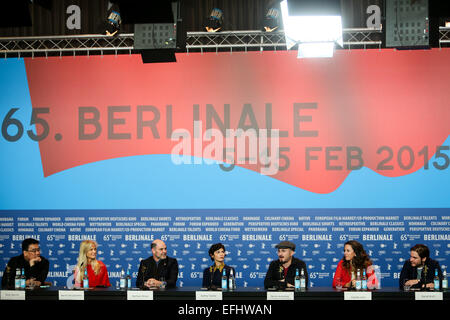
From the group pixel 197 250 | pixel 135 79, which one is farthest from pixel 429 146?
pixel 135 79

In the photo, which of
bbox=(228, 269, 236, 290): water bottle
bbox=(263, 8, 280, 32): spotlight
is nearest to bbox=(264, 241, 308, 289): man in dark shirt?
bbox=(228, 269, 236, 290): water bottle

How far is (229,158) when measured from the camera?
6.14 m

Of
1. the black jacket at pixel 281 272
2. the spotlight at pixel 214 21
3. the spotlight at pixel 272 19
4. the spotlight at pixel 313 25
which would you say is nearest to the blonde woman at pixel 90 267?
the black jacket at pixel 281 272

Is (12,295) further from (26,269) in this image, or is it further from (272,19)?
(272,19)

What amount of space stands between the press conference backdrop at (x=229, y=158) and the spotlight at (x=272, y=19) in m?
0.36

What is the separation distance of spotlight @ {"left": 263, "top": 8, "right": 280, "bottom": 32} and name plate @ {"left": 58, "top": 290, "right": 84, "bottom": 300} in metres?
3.36

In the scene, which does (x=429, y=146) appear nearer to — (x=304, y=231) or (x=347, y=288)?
(x=304, y=231)

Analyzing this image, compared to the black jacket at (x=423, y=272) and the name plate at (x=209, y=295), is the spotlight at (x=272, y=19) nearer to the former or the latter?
the black jacket at (x=423, y=272)

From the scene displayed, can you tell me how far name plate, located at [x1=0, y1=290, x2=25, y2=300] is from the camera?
13.9 ft

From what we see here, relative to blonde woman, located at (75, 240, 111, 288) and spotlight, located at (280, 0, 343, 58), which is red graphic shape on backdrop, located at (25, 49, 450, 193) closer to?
spotlight, located at (280, 0, 343, 58)

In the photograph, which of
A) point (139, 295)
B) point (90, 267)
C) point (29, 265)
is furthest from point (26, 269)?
point (139, 295)

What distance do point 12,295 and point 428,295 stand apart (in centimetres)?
307

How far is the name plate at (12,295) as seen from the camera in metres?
4.23
